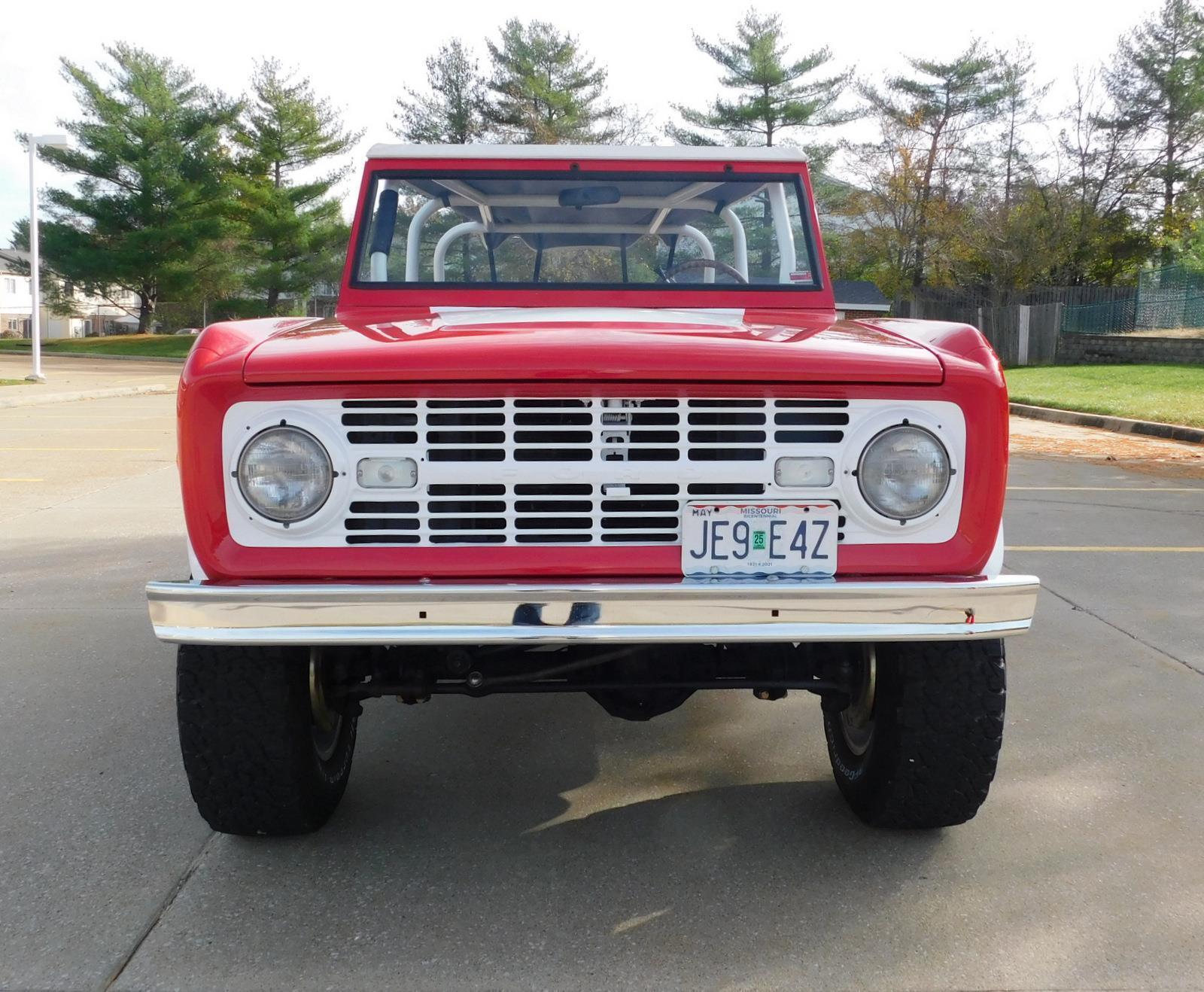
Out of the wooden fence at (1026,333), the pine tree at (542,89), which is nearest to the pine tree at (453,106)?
the pine tree at (542,89)

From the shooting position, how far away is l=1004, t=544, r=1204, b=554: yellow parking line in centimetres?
653

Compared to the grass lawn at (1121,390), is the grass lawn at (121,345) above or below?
above

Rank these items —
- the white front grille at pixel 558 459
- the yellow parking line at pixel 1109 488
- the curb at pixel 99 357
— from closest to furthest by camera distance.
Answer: the white front grille at pixel 558 459, the yellow parking line at pixel 1109 488, the curb at pixel 99 357

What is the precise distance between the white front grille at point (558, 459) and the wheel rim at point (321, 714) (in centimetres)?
48

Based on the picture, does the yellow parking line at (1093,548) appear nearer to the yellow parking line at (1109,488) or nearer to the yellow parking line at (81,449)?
the yellow parking line at (1109,488)

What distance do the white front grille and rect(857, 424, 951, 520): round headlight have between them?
0.03 metres

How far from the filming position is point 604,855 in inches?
109

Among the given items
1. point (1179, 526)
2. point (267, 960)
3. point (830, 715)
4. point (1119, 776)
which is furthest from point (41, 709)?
point (1179, 526)

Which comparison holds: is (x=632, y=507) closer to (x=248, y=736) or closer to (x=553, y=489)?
(x=553, y=489)

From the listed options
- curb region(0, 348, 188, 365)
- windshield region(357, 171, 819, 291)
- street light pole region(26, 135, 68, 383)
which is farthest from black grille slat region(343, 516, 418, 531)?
curb region(0, 348, 188, 365)

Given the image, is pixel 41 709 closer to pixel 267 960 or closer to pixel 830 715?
pixel 267 960

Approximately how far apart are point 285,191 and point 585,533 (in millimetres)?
42019

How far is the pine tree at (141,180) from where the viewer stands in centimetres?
4009

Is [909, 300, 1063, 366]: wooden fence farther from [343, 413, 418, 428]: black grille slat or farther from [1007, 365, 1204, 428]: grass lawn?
[343, 413, 418, 428]: black grille slat
